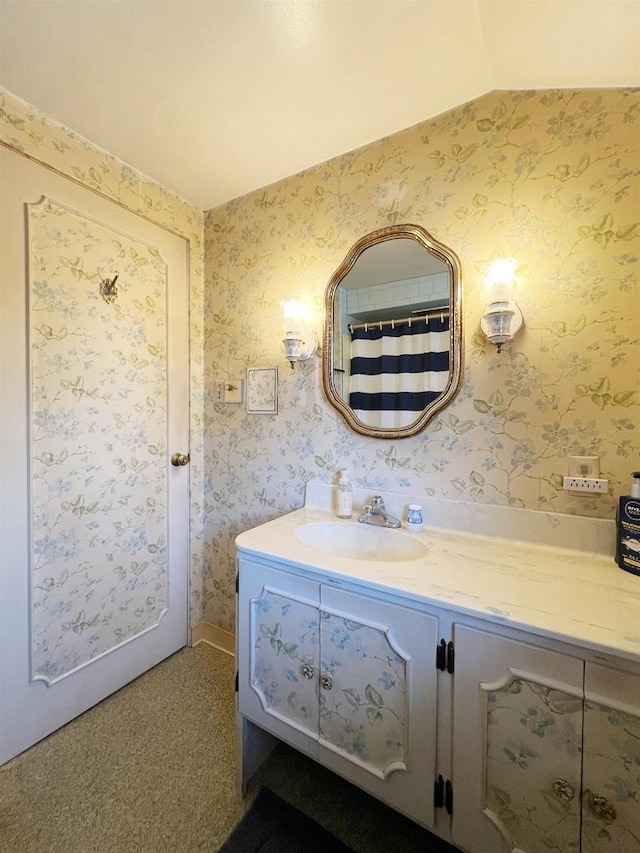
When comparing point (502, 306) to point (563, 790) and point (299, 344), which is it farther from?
point (563, 790)

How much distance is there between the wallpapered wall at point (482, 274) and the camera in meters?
1.09

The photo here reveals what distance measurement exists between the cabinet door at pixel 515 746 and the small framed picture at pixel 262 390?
3.99ft

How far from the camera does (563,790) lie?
0.75 metres

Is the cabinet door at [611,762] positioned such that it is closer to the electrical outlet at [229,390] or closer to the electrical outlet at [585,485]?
the electrical outlet at [585,485]

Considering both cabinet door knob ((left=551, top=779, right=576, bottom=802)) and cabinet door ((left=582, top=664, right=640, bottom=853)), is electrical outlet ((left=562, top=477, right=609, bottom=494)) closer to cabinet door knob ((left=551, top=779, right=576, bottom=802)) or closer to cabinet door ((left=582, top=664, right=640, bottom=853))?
cabinet door ((left=582, top=664, right=640, bottom=853))

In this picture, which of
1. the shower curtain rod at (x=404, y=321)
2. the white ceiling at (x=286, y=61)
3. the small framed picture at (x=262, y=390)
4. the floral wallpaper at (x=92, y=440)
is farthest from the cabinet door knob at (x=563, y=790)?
the white ceiling at (x=286, y=61)

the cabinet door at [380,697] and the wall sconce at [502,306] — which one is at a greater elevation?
the wall sconce at [502,306]

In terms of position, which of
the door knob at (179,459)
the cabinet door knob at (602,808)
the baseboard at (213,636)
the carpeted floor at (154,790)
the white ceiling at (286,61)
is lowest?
the carpeted floor at (154,790)

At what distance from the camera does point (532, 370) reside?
3.93 ft

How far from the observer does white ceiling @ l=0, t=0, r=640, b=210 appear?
0.98m

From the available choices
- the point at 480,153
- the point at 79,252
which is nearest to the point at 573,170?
the point at 480,153

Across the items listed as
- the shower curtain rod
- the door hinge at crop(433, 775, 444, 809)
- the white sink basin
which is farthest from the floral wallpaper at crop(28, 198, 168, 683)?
the door hinge at crop(433, 775, 444, 809)

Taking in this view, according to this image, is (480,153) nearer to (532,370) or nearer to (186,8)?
(532,370)

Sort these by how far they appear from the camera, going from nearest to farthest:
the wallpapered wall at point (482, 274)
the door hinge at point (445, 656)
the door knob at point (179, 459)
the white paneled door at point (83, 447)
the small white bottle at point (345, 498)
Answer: the door hinge at point (445, 656), the wallpapered wall at point (482, 274), the white paneled door at point (83, 447), the small white bottle at point (345, 498), the door knob at point (179, 459)
